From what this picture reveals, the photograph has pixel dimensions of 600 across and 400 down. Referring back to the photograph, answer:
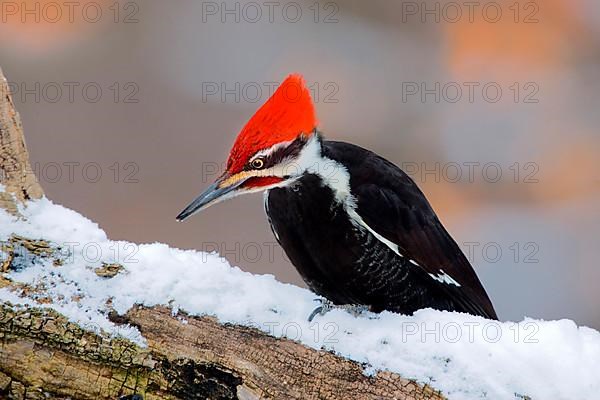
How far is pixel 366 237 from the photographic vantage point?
2885 millimetres

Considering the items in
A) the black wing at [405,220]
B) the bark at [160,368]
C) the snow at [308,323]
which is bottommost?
the bark at [160,368]

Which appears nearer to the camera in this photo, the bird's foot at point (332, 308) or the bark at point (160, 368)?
the bark at point (160, 368)

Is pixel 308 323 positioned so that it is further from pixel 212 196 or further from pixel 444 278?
pixel 444 278

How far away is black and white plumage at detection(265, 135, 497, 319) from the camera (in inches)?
112

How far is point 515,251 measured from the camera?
217 inches

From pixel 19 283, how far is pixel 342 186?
114cm

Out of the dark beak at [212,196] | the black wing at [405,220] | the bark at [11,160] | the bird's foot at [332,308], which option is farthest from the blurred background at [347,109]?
the bark at [11,160]

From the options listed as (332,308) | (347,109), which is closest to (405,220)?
(332,308)

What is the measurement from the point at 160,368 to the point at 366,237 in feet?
3.10

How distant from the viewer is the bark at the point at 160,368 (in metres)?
2.22

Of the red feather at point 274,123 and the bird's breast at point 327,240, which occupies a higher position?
the red feather at point 274,123

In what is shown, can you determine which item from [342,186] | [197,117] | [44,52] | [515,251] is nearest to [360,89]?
[197,117]

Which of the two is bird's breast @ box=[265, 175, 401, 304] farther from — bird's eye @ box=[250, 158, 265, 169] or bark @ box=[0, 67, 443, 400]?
bark @ box=[0, 67, 443, 400]

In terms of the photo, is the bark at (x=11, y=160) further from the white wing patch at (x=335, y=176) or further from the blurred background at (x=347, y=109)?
the blurred background at (x=347, y=109)
